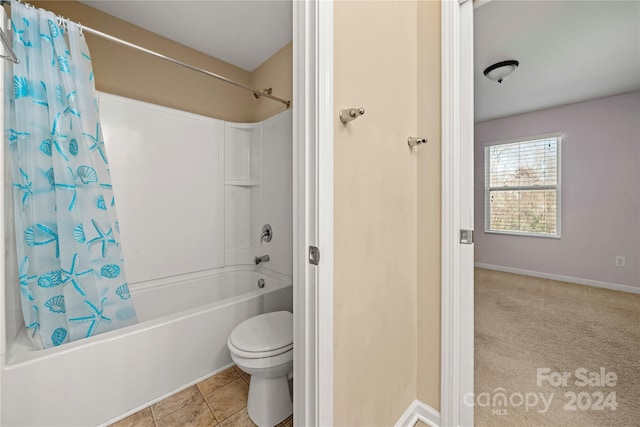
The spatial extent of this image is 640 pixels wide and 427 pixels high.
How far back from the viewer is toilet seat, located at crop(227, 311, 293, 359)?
122 cm

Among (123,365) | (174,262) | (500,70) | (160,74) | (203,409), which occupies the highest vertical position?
(500,70)

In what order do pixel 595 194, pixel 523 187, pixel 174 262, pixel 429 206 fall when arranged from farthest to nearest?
1. pixel 523 187
2. pixel 595 194
3. pixel 174 262
4. pixel 429 206

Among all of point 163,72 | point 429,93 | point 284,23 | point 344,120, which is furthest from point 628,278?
point 163,72

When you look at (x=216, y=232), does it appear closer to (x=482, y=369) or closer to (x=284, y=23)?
(x=284, y=23)

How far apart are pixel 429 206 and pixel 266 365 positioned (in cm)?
106

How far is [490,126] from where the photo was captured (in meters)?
4.14

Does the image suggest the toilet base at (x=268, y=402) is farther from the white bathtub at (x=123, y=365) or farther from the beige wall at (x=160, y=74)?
the beige wall at (x=160, y=74)

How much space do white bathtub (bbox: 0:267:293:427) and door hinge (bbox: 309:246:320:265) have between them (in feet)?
3.52

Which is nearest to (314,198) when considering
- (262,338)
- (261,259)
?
(262,338)

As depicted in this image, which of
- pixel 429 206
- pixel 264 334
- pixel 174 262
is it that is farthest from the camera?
pixel 174 262

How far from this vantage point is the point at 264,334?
133 centimetres

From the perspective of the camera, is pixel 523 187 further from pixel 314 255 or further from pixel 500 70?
pixel 314 255

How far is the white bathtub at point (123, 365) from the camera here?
108cm

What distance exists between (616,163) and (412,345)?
153 inches
